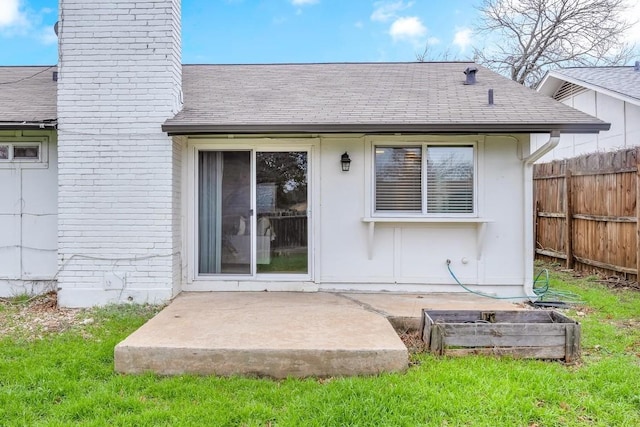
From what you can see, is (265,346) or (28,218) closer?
(265,346)

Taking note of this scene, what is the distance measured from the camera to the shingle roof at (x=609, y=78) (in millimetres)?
8562

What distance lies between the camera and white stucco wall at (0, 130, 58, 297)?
18.8 ft

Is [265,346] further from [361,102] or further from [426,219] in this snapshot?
[361,102]

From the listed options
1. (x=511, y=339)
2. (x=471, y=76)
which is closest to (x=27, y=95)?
(x=471, y=76)

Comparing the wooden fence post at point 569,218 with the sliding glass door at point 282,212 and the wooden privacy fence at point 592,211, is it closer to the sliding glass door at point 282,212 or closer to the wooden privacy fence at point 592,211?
the wooden privacy fence at point 592,211

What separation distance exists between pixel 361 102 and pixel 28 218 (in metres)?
4.84

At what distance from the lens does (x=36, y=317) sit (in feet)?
16.1

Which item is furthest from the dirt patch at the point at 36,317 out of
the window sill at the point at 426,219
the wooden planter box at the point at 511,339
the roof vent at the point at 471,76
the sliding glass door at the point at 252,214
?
the roof vent at the point at 471,76


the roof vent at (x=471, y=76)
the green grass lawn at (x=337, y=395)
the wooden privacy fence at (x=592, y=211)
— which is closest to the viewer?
the green grass lawn at (x=337, y=395)

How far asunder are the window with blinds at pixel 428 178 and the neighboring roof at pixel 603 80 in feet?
15.8

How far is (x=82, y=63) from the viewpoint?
529 centimetres

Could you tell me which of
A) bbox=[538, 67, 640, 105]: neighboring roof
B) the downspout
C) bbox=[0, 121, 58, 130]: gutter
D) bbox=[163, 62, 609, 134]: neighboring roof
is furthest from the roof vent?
bbox=[0, 121, 58, 130]: gutter

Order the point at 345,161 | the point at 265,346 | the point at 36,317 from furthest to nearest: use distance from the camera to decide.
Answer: the point at 345,161 → the point at 36,317 → the point at 265,346

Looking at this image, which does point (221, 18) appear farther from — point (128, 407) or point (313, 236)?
point (128, 407)
